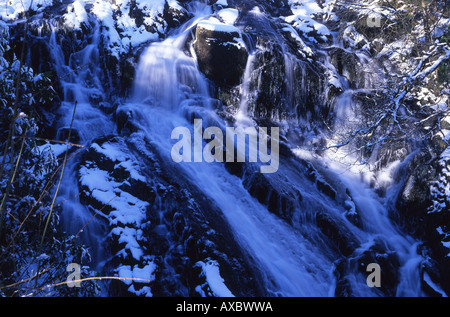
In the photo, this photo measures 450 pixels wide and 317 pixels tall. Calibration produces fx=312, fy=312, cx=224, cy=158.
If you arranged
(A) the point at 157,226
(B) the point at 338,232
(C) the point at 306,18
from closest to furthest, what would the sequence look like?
(A) the point at 157,226 → (B) the point at 338,232 → (C) the point at 306,18

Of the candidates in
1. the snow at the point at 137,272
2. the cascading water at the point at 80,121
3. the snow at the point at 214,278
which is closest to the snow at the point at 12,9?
the cascading water at the point at 80,121

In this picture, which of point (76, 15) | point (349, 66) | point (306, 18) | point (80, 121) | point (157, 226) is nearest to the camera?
point (157, 226)

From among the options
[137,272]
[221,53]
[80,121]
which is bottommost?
[137,272]

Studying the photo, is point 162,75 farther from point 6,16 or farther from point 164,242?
point 164,242

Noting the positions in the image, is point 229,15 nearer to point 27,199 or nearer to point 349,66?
point 349,66

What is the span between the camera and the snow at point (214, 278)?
4.47 metres

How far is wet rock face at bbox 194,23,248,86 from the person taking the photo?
990 centimetres

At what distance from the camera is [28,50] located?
935 cm

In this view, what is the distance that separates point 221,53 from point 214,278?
731 centimetres

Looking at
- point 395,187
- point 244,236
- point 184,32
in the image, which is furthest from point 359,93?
point 244,236

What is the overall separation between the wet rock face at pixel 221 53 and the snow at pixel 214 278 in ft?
21.6

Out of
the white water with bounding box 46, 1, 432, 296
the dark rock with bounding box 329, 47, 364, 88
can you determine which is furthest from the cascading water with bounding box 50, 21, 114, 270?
the dark rock with bounding box 329, 47, 364, 88

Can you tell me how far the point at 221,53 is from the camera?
9906 mm

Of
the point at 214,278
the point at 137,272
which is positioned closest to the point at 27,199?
the point at 137,272
